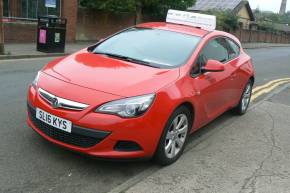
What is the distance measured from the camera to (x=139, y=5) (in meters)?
27.7

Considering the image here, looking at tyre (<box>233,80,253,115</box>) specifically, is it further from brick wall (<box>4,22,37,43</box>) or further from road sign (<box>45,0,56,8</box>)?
road sign (<box>45,0,56,8</box>)

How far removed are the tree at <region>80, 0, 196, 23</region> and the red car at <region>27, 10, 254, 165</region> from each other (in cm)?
1840

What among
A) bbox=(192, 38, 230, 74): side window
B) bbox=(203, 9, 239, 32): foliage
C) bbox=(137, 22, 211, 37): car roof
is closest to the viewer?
bbox=(192, 38, 230, 74): side window

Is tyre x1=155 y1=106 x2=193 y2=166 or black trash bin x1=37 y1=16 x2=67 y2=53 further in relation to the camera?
black trash bin x1=37 y1=16 x2=67 y2=53

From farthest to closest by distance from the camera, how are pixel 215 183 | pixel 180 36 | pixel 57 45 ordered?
pixel 57 45
pixel 180 36
pixel 215 183

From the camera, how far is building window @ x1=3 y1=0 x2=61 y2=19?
773 inches

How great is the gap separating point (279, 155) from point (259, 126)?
4.94 feet

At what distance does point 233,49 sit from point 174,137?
2.81 m

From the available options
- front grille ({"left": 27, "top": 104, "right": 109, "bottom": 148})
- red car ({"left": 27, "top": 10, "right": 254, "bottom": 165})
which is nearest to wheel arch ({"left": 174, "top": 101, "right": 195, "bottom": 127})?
red car ({"left": 27, "top": 10, "right": 254, "bottom": 165})

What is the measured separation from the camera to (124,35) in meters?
6.47

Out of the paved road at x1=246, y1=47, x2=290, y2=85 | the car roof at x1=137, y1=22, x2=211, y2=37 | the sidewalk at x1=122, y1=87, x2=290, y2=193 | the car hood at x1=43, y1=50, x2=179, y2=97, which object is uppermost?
the car roof at x1=137, y1=22, x2=211, y2=37

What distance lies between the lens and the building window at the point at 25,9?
19641mm

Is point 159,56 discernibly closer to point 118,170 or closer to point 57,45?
point 118,170

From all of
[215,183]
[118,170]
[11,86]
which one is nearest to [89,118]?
[118,170]
